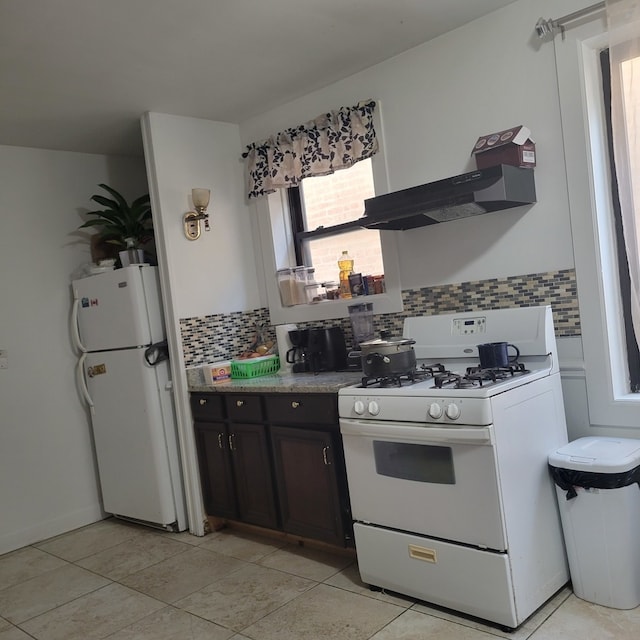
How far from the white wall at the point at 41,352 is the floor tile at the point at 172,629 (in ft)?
5.15

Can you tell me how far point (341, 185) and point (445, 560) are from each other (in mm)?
2195

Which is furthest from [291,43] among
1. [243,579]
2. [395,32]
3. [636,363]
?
[243,579]

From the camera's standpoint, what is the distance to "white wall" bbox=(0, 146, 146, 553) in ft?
12.6

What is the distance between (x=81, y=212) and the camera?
4227 mm

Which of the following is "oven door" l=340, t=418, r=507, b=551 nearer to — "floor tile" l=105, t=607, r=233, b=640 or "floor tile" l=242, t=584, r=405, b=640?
"floor tile" l=242, t=584, r=405, b=640

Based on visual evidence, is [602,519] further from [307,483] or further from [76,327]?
[76,327]

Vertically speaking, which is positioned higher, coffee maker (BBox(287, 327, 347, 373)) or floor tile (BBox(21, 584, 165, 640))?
coffee maker (BBox(287, 327, 347, 373))

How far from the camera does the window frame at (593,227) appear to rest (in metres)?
2.57

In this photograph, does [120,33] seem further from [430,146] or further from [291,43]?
[430,146]

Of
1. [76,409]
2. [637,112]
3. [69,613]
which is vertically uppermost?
[637,112]

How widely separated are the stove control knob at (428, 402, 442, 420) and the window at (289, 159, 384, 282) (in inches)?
53.8

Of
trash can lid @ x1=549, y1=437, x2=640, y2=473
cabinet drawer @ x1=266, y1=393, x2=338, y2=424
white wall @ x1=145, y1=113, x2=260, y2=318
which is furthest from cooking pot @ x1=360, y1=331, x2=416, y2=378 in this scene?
white wall @ x1=145, y1=113, x2=260, y2=318

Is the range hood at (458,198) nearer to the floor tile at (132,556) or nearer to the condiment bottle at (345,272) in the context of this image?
the condiment bottle at (345,272)

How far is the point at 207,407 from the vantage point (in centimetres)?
357
